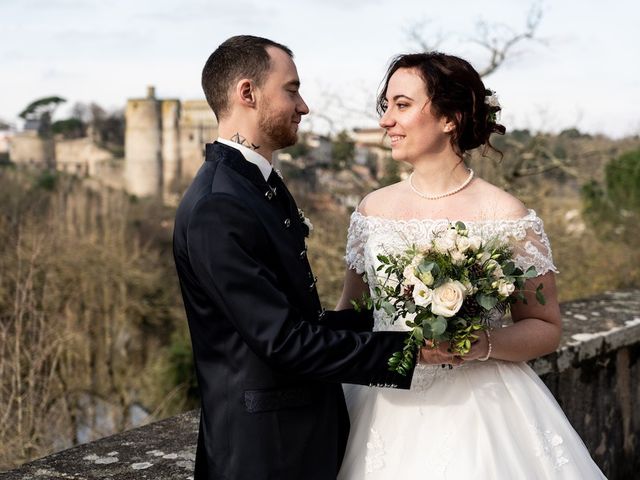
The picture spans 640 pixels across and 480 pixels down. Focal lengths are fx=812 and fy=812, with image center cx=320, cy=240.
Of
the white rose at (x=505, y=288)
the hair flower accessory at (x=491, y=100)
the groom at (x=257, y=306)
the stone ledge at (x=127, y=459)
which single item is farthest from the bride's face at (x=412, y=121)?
the stone ledge at (x=127, y=459)

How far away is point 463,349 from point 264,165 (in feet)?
2.44

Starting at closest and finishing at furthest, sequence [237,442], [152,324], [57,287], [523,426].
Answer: [237,442]
[523,426]
[57,287]
[152,324]

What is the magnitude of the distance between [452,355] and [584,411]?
77.6 inches

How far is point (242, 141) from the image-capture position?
7.45ft

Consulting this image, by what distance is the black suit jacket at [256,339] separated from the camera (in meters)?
2.01

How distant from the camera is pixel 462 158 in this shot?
2.75m

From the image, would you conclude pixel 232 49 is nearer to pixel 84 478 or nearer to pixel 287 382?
pixel 287 382

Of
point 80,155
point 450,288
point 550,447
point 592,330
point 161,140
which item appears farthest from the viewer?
point 161,140

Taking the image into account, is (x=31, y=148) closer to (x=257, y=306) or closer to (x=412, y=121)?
(x=412, y=121)

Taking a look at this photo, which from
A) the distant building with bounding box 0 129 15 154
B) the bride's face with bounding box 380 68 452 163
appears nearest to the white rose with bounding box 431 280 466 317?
the bride's face with bounding box 380 68 452 163

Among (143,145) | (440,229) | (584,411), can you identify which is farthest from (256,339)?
(143,145)

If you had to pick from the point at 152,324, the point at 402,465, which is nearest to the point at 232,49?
the point at 402,465

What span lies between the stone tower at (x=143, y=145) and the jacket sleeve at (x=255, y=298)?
2693 inches

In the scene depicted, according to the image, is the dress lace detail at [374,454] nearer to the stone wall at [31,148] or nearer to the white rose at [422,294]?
the white rose at [422,294]
